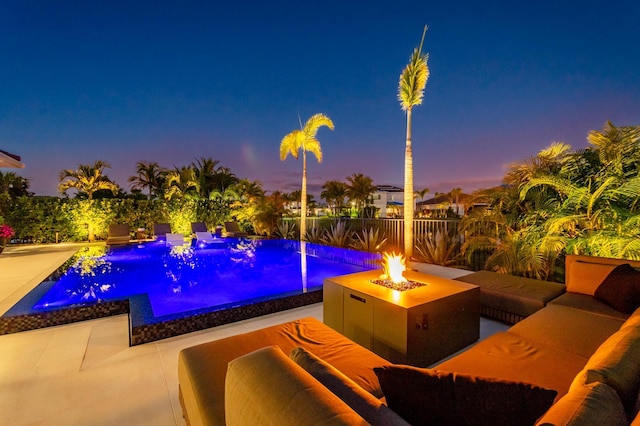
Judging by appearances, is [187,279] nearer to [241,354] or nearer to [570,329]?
[241,354]

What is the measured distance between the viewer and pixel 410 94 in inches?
270

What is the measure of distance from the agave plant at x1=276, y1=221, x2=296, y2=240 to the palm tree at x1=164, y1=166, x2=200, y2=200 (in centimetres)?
554

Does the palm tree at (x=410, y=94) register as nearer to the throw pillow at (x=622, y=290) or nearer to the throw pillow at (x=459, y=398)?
the throw pillow at (x=622, y=290)

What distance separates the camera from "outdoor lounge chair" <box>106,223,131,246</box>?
35.3 ft

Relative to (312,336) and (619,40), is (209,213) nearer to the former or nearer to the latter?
(312,336)

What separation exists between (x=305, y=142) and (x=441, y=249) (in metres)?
7.58

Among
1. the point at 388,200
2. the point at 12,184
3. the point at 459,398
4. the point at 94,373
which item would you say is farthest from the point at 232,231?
the point at 388,200

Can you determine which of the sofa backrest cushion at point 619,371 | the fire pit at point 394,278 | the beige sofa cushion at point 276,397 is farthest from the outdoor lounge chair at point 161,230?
the sofa backrest cushion at point 619,371

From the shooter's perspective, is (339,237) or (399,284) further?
(339,237)

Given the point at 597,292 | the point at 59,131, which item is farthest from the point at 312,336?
the point at 59,131

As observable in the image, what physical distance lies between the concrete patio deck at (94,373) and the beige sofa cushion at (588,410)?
227cm

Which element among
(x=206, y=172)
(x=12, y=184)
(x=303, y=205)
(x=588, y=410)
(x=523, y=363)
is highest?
(x=206, y=172)

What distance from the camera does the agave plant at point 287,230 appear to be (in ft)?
44.3

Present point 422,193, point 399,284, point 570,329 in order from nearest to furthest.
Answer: point 570,329 < point 399,284 < point 422,193
